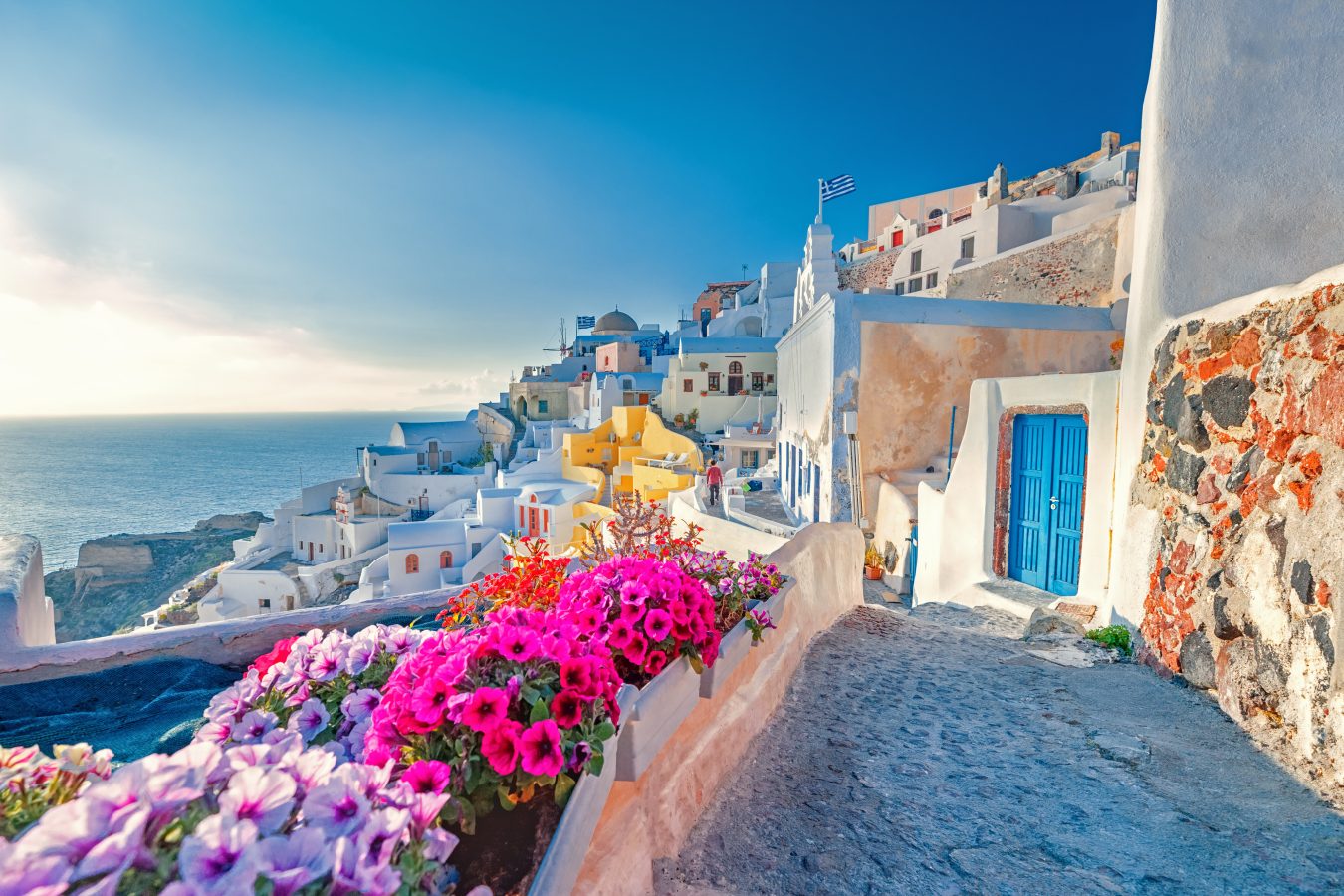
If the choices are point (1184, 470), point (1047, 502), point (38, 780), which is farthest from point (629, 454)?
point (38, 780)

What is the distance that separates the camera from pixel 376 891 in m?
1.04

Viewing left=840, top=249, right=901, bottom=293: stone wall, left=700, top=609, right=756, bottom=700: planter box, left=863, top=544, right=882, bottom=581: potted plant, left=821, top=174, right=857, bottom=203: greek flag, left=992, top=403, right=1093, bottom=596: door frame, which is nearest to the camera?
left=700, top=609, right=756, bottom=700: planter box

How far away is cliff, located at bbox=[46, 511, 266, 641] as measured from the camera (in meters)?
36.4

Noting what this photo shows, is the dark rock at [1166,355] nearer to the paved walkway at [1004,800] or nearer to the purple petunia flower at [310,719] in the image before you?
the paved walkway at [1004,800]

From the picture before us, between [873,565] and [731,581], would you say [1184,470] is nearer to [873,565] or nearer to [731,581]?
[731,581]

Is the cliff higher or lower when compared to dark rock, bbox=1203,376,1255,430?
lower

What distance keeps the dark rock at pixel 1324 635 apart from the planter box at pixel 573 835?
3.33 meters

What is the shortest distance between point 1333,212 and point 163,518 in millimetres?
80256

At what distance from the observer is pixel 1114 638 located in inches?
198

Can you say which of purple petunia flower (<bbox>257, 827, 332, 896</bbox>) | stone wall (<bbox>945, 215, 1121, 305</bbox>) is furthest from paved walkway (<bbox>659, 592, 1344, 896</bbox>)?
stone wall (<bbox>945, 215, 1121, 305</bbox>)

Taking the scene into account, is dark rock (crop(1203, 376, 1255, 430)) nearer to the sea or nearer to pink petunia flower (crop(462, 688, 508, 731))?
pink petunia flower (crop(462, 688, 508, 731))

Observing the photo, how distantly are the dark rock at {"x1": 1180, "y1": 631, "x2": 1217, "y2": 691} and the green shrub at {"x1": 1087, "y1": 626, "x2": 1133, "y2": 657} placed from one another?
761mm

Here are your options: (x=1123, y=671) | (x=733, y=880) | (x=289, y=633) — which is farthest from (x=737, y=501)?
(x=733, y=880)

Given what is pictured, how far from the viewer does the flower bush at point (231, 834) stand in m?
→ 0.95
